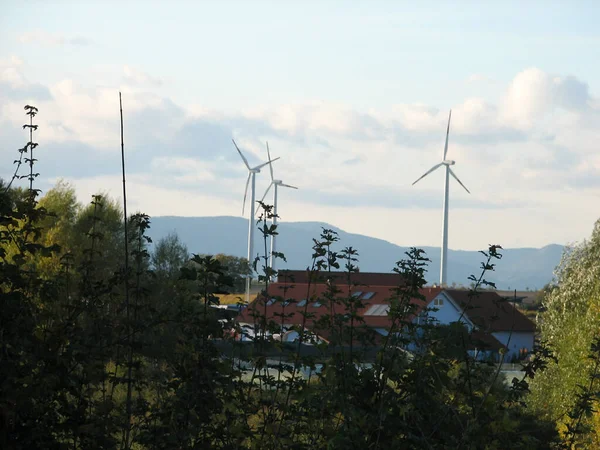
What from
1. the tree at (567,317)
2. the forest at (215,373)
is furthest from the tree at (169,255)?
the forest at (215,373)

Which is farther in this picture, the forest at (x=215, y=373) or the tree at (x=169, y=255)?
the tree at (x=169, y=255)

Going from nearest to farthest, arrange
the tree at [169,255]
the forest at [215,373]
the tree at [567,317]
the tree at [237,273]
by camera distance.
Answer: the forest at [215,373], the tree at [237,273], the tree at [567,317], the tree at [169,255]

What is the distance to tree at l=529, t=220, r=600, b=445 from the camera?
28.4 m

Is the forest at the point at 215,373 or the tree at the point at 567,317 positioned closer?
the forest at the point at 215,373

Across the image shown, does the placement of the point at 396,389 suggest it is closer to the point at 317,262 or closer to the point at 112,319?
the point at 317,262

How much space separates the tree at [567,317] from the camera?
28438 mm

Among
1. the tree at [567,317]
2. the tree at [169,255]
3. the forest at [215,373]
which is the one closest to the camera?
the forest at [215,373]

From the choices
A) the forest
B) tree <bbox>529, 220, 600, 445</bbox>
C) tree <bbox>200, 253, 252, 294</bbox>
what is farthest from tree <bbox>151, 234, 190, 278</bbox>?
the forest

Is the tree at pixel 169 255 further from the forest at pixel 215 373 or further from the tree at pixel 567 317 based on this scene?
the forest at pixel 215 373

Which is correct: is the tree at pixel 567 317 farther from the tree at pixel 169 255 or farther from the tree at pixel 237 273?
the tree at pixel 169 255

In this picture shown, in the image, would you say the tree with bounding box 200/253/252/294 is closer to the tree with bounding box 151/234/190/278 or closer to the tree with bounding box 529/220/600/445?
the tree with bounding box 529/220/600/445

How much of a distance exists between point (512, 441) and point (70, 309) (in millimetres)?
2853

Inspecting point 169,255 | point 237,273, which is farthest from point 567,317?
point 169,255

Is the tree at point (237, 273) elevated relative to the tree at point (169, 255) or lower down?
lower down
